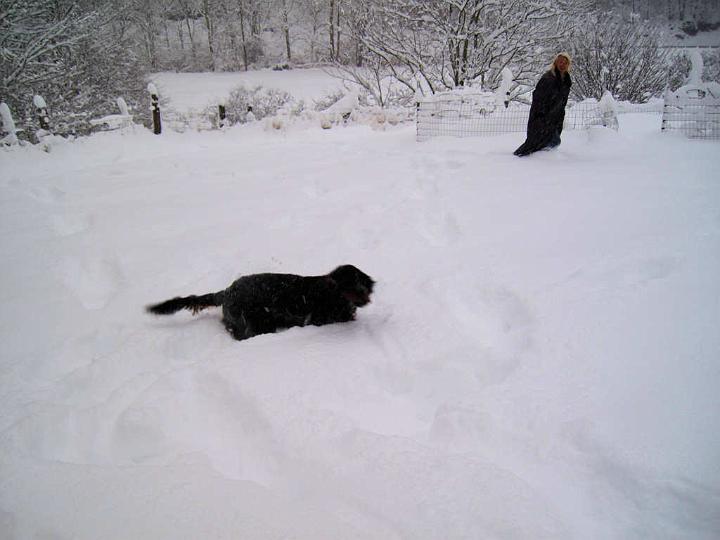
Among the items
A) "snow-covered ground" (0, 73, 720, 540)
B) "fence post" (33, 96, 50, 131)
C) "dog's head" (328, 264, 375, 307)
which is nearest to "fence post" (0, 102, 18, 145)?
"fence post" (33, 96, 50, 131)

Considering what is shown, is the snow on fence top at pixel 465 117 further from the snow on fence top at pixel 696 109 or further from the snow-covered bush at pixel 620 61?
the snow-covered bush at pixel 620 61

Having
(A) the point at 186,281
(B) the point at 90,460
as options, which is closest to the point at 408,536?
(B) the point at 90,460

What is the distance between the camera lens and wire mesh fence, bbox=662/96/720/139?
6.53m

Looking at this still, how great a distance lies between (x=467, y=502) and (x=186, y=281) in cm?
287

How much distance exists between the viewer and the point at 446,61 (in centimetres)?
1283

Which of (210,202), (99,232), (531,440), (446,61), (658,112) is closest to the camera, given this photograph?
(531,440)

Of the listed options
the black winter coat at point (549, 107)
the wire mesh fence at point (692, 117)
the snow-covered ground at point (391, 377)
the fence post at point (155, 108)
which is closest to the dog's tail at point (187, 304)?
the snow-covered ground at point (391, 377)

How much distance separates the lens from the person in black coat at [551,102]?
604 cm

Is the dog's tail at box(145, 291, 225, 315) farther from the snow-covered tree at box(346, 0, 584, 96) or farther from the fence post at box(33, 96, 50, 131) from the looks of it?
the snow-covered tree at box(346, 0, 584, 96)

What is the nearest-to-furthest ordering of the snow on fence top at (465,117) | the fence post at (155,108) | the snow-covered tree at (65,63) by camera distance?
the snow on fence top at (465,117) < the snow-covered tree at (65,63) < the fence post at (155,108)

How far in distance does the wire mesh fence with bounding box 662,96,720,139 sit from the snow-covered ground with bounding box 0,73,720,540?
2.58 meters

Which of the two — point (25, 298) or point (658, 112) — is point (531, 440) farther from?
point (658, 112)

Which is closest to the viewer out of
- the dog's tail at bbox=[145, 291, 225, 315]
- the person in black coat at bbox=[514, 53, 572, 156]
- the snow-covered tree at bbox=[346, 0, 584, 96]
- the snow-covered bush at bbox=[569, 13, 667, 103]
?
the dog's tail at bbox=[145, 291, 225, 315]

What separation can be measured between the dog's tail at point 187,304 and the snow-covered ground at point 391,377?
116mm
